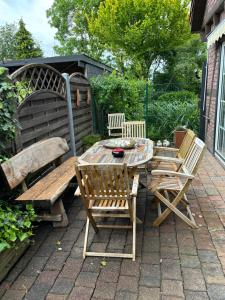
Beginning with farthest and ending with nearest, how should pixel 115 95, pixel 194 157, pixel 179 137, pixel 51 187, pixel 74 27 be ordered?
pixel 74 27 < pixel 115 95 < pixel 179 137 < pixel 51 187 < pixel 194 157

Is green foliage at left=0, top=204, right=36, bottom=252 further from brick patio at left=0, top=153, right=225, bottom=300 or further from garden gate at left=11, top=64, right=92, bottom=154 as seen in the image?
garden gate at left=11, top=64, right=92, bottom=154

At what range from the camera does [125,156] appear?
3332 millimetres

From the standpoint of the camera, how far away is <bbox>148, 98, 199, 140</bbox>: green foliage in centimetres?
769

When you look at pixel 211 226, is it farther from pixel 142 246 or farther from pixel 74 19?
pixel 74 19

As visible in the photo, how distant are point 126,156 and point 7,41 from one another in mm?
24700

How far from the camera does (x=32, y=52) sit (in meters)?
19.5

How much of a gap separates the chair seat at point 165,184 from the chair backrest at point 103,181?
0.66 metres

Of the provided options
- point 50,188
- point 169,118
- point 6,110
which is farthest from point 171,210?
point 169,118

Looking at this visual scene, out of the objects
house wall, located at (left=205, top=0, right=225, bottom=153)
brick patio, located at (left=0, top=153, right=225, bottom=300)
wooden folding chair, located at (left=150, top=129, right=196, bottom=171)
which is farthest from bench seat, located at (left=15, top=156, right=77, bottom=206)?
house wall, located at (left=205, top=0, right=225, bottom=153)

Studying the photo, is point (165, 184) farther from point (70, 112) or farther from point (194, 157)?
point (70, 112)

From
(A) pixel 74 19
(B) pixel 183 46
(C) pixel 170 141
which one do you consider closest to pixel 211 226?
(C) pixel 170 141

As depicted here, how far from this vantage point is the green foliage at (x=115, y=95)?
7227 mm

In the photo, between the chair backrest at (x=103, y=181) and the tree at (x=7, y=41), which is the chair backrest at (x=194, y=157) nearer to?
the chair backrest at (x=103, y=181)

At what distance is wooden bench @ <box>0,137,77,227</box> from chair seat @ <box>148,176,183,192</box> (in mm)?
1113
